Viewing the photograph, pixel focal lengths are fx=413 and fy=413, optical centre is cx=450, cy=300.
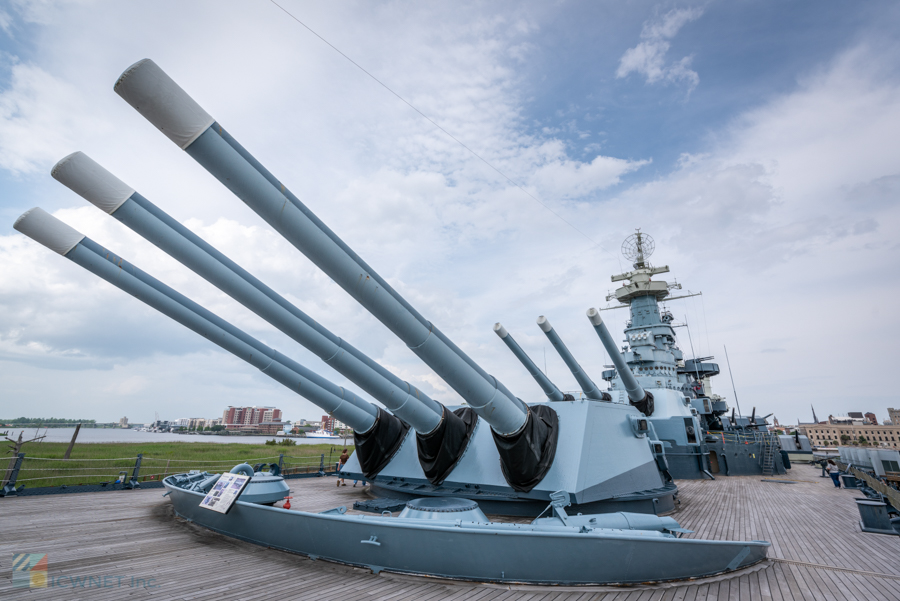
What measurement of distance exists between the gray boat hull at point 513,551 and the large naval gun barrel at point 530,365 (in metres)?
4.18

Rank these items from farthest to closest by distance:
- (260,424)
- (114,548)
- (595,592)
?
(260,424), (114,548), (595,592)

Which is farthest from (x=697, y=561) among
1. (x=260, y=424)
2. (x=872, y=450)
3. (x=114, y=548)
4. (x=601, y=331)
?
(x=260, y=424)

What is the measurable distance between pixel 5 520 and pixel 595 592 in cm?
787

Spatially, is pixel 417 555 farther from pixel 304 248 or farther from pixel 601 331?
pixel 601 331

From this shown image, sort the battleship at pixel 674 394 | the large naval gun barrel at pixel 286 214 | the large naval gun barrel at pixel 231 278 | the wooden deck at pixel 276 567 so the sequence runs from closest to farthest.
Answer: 1. the large naval gun barrel at pixel 286 214
2. the large naval gun barrel at pixel 231 278
3. the wooden deck at pixel 276 567
4. the battleship at pixel 674 394

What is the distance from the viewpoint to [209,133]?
2.84 meters

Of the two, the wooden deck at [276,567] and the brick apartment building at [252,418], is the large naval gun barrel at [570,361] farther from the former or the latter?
the brick apartment building at [252,418]

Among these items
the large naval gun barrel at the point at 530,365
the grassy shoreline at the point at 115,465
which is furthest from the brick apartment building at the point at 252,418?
the large naval gun barrel at the point at 530,365

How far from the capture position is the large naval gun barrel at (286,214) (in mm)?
2570

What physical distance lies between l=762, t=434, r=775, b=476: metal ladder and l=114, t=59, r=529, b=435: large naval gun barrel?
17.1 metres

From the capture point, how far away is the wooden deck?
12.3ft

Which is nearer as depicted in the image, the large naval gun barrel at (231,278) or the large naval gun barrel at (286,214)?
the large naval gun barrel at (286,214)

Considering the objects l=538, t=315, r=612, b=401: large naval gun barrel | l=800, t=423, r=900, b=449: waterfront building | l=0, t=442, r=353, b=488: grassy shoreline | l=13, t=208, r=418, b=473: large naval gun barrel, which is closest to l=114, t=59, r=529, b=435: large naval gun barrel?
l=538, t=315, r=612, b=401: large naval gun barrel

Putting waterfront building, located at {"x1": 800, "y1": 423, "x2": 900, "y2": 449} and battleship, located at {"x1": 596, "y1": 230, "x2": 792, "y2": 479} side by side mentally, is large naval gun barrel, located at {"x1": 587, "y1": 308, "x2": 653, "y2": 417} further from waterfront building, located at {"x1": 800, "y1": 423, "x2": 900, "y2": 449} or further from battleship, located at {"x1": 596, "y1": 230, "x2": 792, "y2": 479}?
waterfront building, located at {"x1": 800, "y1": 423, "x2": 900, "y2": 449}
